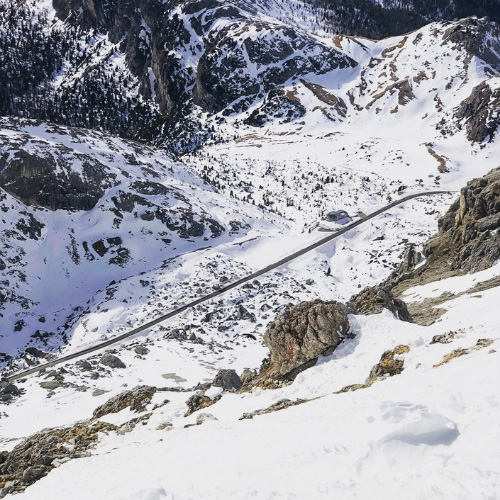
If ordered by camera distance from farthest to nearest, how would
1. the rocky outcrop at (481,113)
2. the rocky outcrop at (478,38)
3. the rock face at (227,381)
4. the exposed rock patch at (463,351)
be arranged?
the rocky outcrop at (478,38), the rocky outcrop at (481,113), the rock face at (227,381), the exposed rock patch at (463,351)

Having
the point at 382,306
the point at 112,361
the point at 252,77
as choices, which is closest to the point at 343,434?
the point at 382,306

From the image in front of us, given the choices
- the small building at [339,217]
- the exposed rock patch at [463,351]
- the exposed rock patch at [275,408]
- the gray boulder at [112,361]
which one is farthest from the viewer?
the small building at [339,217]

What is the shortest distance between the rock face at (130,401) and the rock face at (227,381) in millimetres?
3690

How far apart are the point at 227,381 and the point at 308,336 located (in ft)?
17.1

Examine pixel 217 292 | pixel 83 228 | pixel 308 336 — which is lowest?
pixel 217 292

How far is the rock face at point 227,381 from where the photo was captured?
2241 cm

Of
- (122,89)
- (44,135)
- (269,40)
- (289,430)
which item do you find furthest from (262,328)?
(122,89)

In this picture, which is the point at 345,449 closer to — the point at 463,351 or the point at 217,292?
the point at 463,351

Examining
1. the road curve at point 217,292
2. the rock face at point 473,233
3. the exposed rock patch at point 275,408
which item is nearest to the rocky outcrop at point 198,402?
the exposed rock patch at point 275,408

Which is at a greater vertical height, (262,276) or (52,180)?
(52,180)

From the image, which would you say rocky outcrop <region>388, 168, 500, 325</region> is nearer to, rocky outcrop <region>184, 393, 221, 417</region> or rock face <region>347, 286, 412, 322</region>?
rock face <region>347, 286, 412, 322</region>

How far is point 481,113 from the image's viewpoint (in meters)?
111

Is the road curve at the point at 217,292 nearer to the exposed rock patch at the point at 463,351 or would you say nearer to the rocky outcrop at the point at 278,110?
the exposed rock patch at the point at 463,351

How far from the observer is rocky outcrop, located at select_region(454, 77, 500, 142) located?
10812 centimetres
